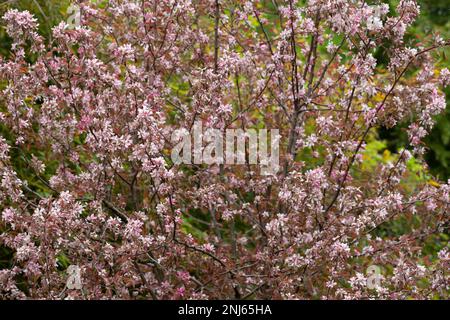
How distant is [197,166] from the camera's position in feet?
13.8

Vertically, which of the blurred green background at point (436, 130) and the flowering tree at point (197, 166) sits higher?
the blurred green background at point (436, 130)

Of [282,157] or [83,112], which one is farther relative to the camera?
[282,157]

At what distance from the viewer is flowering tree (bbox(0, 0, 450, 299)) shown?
3.78 meters

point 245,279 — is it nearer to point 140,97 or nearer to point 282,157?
point 282,157

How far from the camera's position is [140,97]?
415 centimetres

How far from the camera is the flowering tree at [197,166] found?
3775 mm

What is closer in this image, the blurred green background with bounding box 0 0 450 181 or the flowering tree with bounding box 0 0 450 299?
the flowering tree with bounding box 0 0 450 299

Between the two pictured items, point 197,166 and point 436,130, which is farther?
point 436,130

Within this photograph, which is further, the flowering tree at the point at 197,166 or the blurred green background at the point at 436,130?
the blurred green background at the point at 436,130

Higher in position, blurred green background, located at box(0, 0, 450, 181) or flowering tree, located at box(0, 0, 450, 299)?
blurred green background, located at box(0, 0, 450, 181)

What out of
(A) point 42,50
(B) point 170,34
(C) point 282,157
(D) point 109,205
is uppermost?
(B) point 170,34
